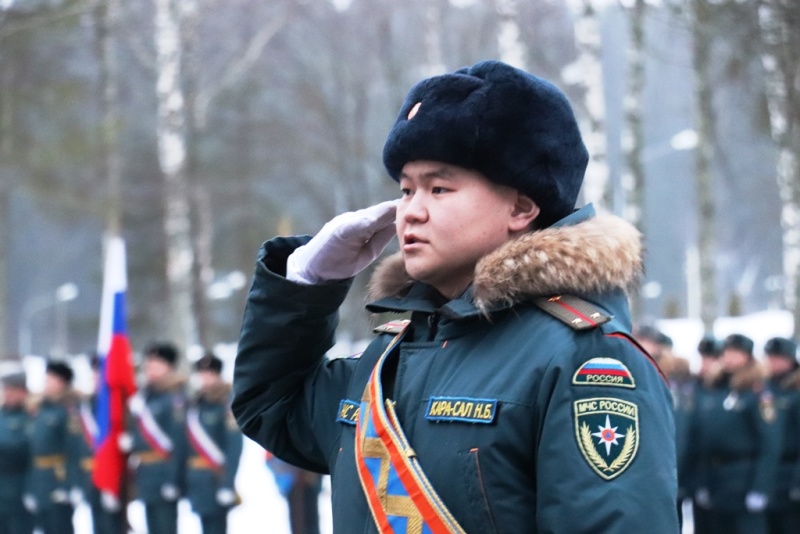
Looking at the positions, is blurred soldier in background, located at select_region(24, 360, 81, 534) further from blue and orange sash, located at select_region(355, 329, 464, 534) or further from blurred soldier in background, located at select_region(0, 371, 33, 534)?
blue and orange sash, located at select_region(355, 329, 464, 534)

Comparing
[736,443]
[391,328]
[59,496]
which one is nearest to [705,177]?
[736,443]

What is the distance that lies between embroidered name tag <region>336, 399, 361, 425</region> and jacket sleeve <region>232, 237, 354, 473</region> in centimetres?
8

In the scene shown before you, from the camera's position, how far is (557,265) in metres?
2.55

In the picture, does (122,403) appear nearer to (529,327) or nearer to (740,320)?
(529,327)

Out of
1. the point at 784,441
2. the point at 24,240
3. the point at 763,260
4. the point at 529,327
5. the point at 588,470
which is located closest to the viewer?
the point at 588,470

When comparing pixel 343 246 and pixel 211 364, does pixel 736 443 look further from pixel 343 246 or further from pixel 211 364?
pixel 343 246

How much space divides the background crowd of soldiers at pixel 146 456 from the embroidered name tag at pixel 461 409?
9814mm

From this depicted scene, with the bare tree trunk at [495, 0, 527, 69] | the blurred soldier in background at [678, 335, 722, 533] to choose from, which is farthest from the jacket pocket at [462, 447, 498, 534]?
the bare tree trunk at [495, 0, 527, 69]

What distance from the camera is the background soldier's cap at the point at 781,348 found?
37.6 feet

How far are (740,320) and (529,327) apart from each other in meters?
33.0

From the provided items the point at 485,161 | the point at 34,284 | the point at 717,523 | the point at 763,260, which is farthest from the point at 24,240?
the point at 485,161

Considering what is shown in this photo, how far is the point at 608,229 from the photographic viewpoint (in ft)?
8.68

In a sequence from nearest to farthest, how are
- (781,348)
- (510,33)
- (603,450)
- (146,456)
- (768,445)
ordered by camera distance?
(603,450) → (768,445) → (781,348) → (146,456) → (510,33)

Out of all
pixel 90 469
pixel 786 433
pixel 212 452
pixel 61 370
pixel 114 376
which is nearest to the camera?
pixel 114 376
